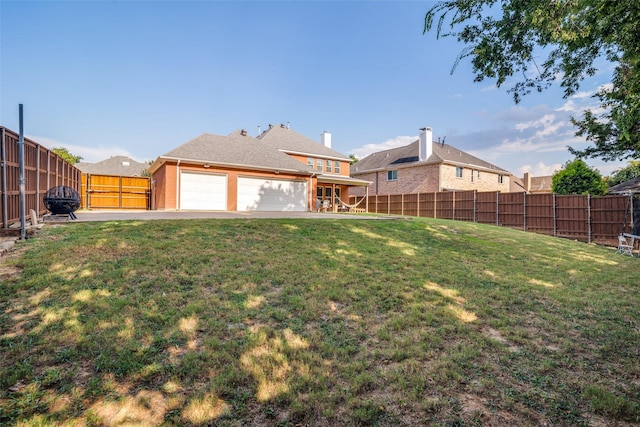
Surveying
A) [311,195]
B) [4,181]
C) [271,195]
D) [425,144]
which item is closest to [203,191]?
[271,195]

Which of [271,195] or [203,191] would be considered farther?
[271,195]

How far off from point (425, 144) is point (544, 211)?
12.6 metres

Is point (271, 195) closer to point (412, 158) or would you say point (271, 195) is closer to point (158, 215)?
point (158, 215)

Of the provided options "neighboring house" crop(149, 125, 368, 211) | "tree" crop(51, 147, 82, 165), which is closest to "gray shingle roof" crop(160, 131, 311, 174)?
"neighboring house" crop(149, 125, 368, 211)

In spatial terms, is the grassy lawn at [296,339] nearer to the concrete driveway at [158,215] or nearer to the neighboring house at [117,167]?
the concrete driveway at [158,215]

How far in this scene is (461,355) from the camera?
3072 mm

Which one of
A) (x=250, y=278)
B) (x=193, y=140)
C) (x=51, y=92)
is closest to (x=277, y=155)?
(x=193, y=140)

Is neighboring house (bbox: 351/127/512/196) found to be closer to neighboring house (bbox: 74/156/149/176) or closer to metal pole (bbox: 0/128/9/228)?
metal pole (bbox: 0/128/9/228)

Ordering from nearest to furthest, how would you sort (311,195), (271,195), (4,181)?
(4,181) < (271,195) < (311,195)

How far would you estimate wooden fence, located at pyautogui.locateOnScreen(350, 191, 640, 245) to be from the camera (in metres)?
14.6

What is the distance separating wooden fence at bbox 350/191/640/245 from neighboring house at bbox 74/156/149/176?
3238 cm

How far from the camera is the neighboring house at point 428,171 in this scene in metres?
26.7

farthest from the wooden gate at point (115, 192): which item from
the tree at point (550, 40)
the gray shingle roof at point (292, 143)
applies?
the tree at point (550, 40)

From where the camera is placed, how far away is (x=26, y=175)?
765 centimetres
